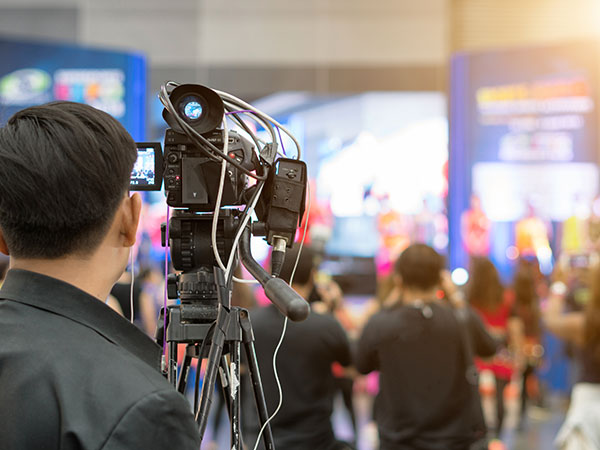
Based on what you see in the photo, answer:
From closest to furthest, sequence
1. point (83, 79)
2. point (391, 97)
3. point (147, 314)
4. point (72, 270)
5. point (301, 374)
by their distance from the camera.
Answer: point (72, 270) → point (301, 374) → point (147, 314) → point (83, 79) → point (391, 97)

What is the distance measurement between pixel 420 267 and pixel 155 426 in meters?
2.00

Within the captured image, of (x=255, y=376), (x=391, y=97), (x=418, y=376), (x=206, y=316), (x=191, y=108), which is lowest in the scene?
(x=418, y=376)

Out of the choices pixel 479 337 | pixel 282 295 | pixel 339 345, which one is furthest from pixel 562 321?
pixel 282 295

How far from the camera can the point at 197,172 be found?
1.22m

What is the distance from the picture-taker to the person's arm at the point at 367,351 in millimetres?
2576

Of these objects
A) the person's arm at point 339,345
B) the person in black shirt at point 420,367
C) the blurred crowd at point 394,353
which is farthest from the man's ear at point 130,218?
the person in black shirt at point 420,367

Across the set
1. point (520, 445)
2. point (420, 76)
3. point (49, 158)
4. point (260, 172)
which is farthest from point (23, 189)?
point (420, 76)

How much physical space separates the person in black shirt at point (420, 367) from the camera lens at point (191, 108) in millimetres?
1575

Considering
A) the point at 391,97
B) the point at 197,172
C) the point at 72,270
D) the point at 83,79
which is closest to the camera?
the point at 72,270

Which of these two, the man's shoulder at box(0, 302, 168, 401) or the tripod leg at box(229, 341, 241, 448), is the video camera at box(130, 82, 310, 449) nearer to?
the tripod leg at box(229, 341, 241, 448)

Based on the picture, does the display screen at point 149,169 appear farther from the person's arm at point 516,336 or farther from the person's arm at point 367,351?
the person's arm at point 516,336

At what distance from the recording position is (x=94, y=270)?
855 mm

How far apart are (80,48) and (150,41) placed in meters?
2.72

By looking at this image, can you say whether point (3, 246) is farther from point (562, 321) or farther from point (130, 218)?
point (562, 321)
